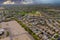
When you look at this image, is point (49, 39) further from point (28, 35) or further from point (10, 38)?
point (10, 38)

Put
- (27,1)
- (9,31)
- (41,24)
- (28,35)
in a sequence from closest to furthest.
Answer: (28,35)
(9,31)
(41,24)
(27,1)

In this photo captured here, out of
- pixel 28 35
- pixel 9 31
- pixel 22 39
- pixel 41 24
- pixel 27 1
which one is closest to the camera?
pixel 22 39

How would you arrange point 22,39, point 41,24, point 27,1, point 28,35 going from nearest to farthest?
point 22,39, point 28,35, point 41,24, point 27,1

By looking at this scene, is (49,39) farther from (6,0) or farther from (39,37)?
(6,0)

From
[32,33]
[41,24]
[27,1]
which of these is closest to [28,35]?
[32,33]

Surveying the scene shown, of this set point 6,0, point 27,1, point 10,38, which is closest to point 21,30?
point 10,38

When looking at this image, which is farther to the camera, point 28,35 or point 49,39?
point 28,35

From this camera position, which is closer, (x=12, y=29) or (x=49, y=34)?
(x=49, y=34)

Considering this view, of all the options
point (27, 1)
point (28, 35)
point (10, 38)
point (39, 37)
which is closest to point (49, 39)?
point (39, 37)
